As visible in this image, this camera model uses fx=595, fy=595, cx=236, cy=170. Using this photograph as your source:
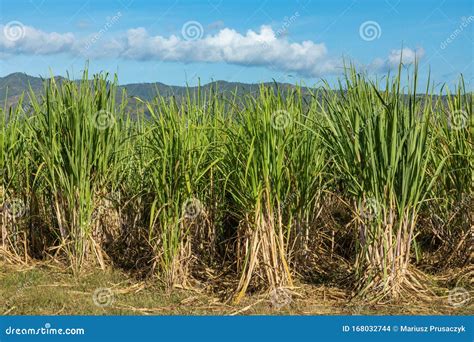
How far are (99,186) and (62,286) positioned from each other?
0.92 meters

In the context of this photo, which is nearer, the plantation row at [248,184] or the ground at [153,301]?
the ground at [153,301]

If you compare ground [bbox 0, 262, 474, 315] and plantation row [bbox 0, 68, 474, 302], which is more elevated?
plantation row [bbox 0, 68, 474, 302]

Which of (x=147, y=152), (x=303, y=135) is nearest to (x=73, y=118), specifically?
(x=147, y=152)

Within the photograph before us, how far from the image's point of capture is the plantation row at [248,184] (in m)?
4.29

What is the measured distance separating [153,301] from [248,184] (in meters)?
1.10

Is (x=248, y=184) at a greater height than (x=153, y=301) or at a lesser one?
greater

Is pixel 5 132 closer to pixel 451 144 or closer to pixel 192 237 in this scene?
pixel 192 237

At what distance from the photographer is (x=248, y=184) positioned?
169 inches

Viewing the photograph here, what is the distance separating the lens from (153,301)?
433 centimetres

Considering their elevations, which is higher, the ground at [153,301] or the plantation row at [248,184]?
the plantation row at [248,184]

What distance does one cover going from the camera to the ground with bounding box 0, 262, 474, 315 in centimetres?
412

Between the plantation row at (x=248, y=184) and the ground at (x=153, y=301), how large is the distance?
14 cm

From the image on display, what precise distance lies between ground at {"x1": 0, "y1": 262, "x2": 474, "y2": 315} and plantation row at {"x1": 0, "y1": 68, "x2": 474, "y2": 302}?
14cm

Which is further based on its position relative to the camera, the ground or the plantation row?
the plantation row
